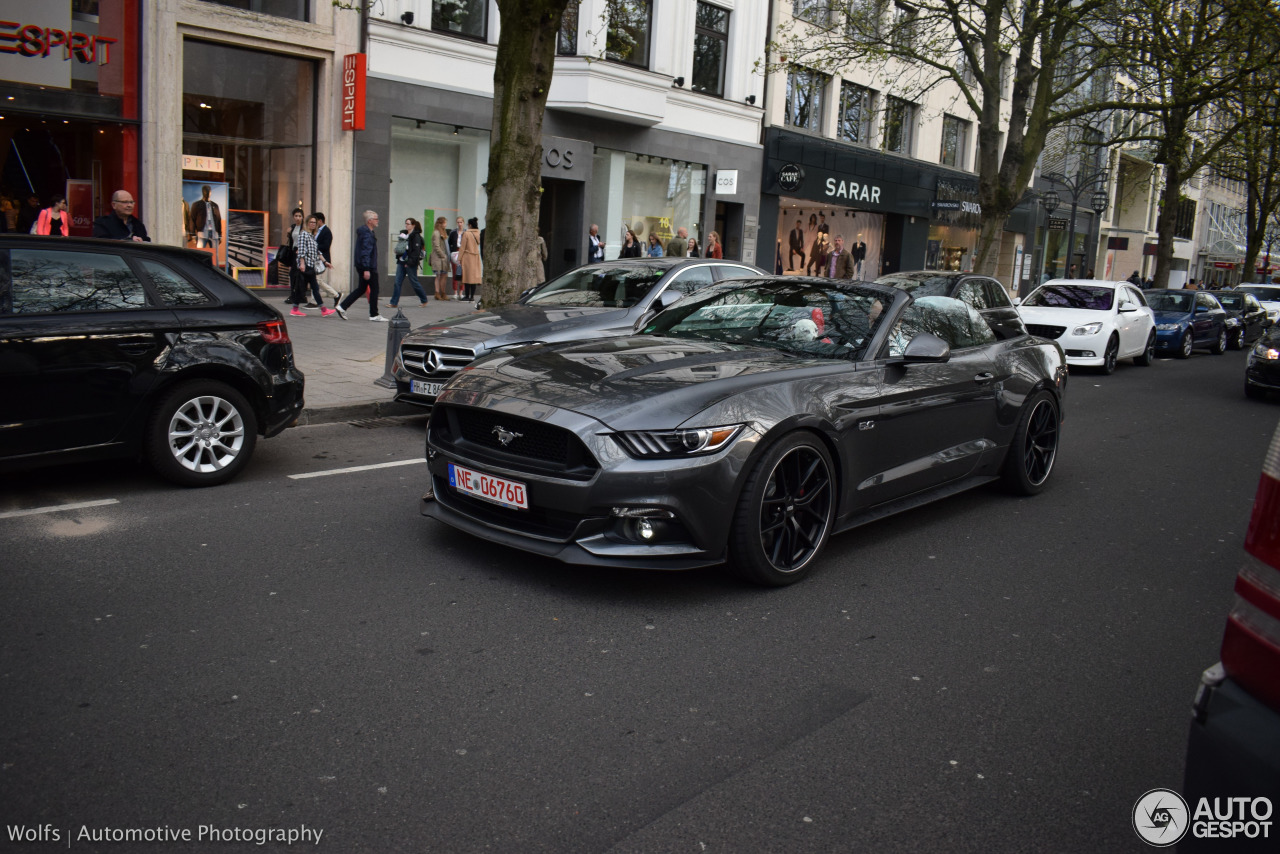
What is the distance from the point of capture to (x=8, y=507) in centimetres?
575

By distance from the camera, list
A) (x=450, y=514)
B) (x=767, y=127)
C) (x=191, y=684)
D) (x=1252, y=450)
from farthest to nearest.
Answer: (x=767, y=127) < (x=1252, y=450) < (x=450, y=514) < (x=191, y=684)

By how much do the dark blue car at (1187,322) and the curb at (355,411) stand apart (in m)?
17.1

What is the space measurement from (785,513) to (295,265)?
1437 centimetres

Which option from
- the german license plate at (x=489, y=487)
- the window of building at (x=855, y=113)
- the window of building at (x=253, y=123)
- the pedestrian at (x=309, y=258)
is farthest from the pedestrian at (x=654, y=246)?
the german license plate at (x=489, y=487)

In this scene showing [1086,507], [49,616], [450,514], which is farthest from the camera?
[1086,507]

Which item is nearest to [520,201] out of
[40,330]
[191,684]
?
[40,330]

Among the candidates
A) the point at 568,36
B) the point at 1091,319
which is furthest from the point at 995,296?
the point at 568,36

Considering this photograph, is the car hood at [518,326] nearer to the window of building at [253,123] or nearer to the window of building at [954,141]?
the window of building at [253,123]

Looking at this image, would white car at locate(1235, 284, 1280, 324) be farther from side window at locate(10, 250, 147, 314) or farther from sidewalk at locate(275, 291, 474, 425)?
side window at locate(10, 250, 147, 314)

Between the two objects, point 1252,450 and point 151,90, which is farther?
point 151,90

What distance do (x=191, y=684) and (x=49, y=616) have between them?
40.0 inches

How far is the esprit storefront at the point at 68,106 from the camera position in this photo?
1530cm

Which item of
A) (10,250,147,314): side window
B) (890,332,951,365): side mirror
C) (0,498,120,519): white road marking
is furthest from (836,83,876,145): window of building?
(0,498,120,519): white road marking

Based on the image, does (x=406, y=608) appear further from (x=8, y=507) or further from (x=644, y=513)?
(x=8, y=507)
